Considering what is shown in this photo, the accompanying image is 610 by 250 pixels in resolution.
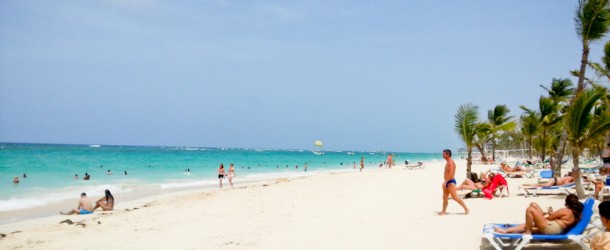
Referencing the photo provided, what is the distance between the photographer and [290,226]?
27.2 ft

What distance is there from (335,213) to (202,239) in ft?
10.8

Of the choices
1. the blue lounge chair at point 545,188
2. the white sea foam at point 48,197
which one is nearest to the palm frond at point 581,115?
the blue lounge chair at point 545,188

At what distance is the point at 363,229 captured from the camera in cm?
761

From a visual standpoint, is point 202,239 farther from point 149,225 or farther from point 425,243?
point 425,243

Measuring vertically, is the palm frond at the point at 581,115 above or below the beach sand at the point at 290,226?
above

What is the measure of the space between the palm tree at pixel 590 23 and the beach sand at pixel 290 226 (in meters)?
4.40

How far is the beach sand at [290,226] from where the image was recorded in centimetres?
682

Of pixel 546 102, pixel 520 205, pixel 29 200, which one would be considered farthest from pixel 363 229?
pixel 546 102

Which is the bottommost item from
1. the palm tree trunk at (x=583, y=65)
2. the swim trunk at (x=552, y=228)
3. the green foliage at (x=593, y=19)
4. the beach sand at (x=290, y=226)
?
the beach sand at (x=290, y=226)

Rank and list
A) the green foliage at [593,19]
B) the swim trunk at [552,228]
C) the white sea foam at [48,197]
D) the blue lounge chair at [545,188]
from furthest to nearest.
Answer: the white sea foam at [48,197], the green foliage at [593,19], the blue lounge chair at [545,188], the swim trunk at [552,228]

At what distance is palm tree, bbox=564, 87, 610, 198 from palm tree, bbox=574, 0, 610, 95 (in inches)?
129

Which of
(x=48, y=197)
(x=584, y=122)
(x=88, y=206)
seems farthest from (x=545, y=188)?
(x=48, y=197)

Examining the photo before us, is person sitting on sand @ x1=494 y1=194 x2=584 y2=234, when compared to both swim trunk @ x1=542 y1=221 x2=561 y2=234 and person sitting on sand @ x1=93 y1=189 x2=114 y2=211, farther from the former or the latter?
person sitting on sand @ x1=93 y1=189 x2=114 y2=211

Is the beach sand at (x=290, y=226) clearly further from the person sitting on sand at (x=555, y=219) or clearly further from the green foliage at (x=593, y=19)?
the green foliage at (x=593, y=19)
